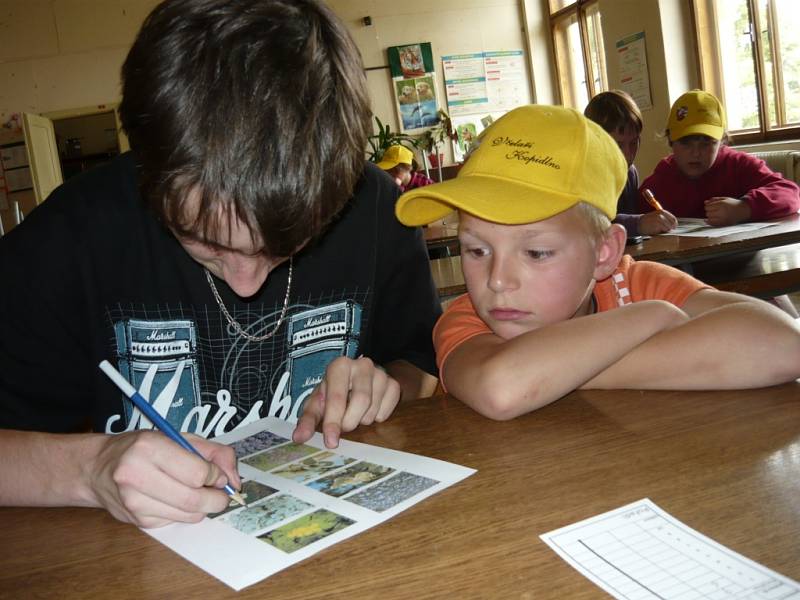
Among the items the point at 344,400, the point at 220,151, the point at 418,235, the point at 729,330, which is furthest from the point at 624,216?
the point at 220,151

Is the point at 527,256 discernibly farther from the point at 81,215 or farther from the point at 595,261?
the point at 81,215

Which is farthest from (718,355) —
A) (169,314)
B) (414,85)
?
(414,85)

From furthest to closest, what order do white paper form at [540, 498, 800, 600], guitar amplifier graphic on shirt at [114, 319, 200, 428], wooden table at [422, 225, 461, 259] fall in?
wooden table at [422, 225, 461, 259] → guitar amplifier graphic on shirt at [114, 319, 200, 428] → white paper form at [540, 498, 800, 600]

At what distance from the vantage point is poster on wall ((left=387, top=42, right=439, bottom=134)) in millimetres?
8258

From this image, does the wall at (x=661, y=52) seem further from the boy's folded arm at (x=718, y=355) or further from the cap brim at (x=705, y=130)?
the boy's folded arm at (x=718, y=355)

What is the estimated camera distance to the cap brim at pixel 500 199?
1.01m

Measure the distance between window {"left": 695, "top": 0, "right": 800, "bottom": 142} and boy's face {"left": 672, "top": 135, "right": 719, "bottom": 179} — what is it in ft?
8.40

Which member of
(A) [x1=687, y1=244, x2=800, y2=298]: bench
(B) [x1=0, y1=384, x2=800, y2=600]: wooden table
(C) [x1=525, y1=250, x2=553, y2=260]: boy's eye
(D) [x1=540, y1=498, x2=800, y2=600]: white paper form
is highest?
(C) [x1=525, y1=250, x2=553, y2=260]: boy's eye

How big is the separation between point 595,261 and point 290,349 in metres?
0.55

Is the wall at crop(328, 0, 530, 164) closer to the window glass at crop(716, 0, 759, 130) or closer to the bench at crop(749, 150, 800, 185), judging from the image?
the window glass at crop(716, 0, 759, 130)

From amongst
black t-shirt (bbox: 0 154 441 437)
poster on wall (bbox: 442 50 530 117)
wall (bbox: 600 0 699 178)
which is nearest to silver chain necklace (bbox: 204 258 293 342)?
black t-shirt (bbox: 0 154 441 437)

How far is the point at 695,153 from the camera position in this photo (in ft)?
11.1

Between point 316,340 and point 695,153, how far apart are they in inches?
110

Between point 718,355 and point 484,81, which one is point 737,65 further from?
point 718,355
